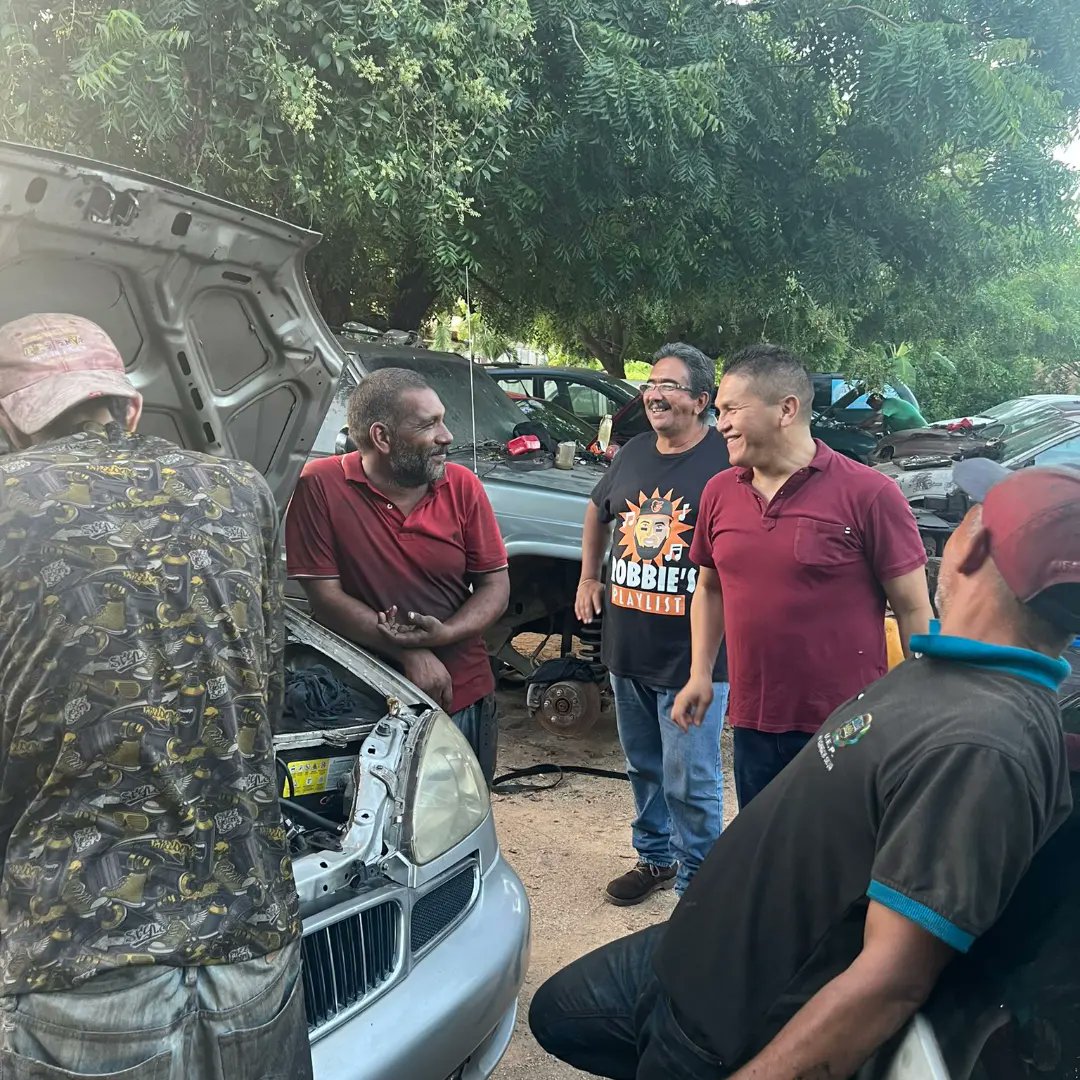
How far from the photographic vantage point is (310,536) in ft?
10.6

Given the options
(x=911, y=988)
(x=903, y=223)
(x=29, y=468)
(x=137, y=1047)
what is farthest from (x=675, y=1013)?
(x=903, y=223)

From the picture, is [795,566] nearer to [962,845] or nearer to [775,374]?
[775,374]

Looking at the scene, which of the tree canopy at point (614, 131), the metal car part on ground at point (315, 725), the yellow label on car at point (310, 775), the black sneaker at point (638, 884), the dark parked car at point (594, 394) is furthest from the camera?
the dark parked car at point (594, 394)

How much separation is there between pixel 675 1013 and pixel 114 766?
98 cm

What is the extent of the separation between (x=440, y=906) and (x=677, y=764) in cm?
131

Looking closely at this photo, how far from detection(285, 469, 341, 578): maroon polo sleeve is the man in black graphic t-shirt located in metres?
1.03

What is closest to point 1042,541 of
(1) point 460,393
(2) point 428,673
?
(2) point 428,673

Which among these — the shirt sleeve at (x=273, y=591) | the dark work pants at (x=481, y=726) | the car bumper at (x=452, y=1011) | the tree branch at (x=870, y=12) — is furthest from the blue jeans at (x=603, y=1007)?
the tree branch at (x=870, y=12)

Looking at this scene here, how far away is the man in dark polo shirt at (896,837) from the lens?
1.25 metres

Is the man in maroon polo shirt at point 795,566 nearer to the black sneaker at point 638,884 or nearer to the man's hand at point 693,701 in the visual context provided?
the man's hand at point 693,701

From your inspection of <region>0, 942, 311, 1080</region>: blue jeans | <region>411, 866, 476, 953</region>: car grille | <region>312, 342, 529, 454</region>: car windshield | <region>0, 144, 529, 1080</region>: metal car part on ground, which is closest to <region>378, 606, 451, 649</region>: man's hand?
<region>0, 144, 529, 1080</region>: metal car part on ground

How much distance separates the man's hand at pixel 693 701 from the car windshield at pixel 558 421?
3400 mm

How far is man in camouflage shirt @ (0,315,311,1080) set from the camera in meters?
1.36

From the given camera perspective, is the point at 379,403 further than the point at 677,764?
No
